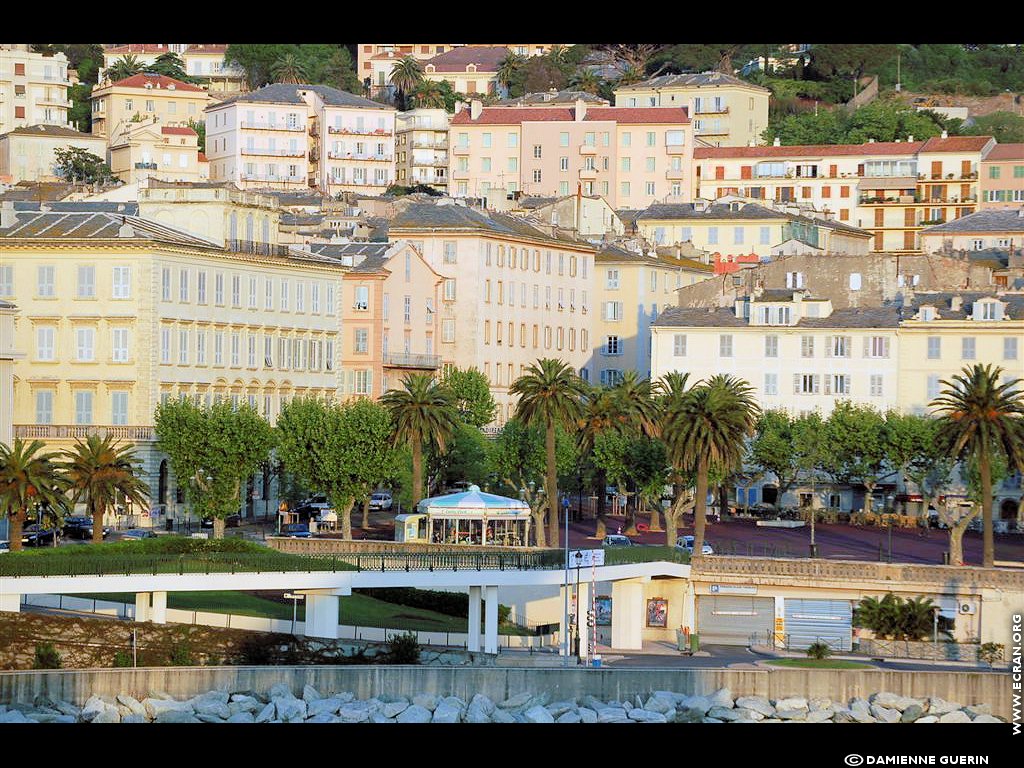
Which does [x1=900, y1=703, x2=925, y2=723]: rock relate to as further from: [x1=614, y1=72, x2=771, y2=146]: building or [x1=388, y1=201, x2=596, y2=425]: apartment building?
[x1=614, y1=72, x2=771, y2=146]: building

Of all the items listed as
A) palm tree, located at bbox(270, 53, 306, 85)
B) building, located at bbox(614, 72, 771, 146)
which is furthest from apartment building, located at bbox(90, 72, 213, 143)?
building, located at bbox(614, 72, 771, 146)

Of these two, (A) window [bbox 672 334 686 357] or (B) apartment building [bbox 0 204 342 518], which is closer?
(B) apartment building [bbox 0 204 342 518]

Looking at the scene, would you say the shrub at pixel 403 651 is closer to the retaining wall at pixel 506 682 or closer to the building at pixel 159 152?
the retaining wall at pixel 506 682

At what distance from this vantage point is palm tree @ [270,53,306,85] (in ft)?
613

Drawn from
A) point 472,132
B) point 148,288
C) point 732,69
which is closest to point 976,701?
point 148,288

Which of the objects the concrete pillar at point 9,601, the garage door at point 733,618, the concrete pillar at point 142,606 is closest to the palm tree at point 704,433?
the garage door at point 733,618

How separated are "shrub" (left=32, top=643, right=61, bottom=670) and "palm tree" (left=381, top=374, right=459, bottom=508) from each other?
25625 millimetres

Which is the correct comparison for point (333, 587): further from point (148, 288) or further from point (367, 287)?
point (367, 287)

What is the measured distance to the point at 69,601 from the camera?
2397 inches

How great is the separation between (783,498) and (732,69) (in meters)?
102

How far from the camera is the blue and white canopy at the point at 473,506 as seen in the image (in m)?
72.9

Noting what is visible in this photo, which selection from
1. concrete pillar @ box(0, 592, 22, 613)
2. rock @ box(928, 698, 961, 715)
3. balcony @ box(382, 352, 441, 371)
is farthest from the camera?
balcony @ box(382, 352, 441, 371)

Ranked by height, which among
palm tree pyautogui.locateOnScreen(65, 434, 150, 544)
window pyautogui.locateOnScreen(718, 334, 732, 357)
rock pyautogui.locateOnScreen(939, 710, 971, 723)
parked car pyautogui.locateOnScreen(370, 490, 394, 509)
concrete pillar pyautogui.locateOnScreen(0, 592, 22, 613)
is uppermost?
window pyautogui.locateOnScreen(718, 334, 732, 357)

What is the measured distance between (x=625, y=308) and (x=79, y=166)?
48924mm
